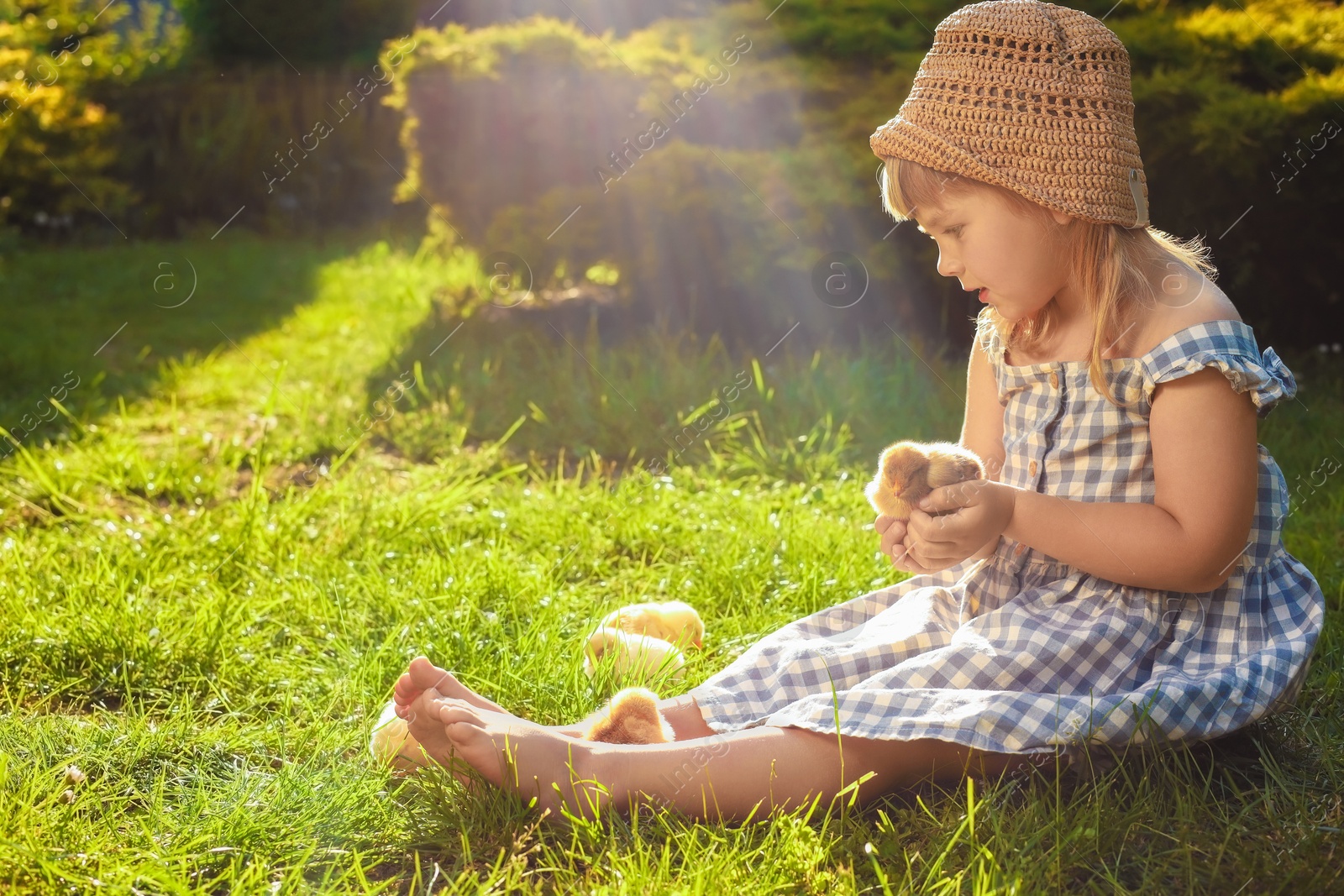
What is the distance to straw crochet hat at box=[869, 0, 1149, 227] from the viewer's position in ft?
5.82

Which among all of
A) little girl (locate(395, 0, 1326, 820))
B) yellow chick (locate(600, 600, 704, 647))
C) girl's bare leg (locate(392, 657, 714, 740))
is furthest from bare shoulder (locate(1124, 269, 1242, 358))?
yellow chick (locate(600, 600, 704, 647))

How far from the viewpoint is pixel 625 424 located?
3.92m

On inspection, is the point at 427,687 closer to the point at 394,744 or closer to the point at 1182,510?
the point at 394,744

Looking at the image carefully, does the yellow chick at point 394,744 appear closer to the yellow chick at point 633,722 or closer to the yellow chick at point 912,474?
the yellow chick at point 633,722

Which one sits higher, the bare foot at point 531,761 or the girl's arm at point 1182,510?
the girl's arm at point 1182,510

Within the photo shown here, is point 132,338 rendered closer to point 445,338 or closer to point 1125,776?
point 445,338

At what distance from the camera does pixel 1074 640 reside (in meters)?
1.82

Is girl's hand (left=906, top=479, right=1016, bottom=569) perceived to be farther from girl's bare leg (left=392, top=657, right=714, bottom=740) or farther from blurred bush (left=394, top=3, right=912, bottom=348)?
blurred bush (left=394, top=3, right=912, bottom=348)

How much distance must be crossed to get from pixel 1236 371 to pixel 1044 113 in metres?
0.48

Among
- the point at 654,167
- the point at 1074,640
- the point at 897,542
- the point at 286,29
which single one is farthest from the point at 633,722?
the point at 286,29

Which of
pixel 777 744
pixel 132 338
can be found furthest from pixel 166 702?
pixel 132 338

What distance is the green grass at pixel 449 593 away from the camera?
168cm

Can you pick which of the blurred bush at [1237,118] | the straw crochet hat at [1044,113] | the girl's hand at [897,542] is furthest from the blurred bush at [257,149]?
the girl's hand at [897,542]

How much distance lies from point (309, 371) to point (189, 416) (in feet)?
1.99
